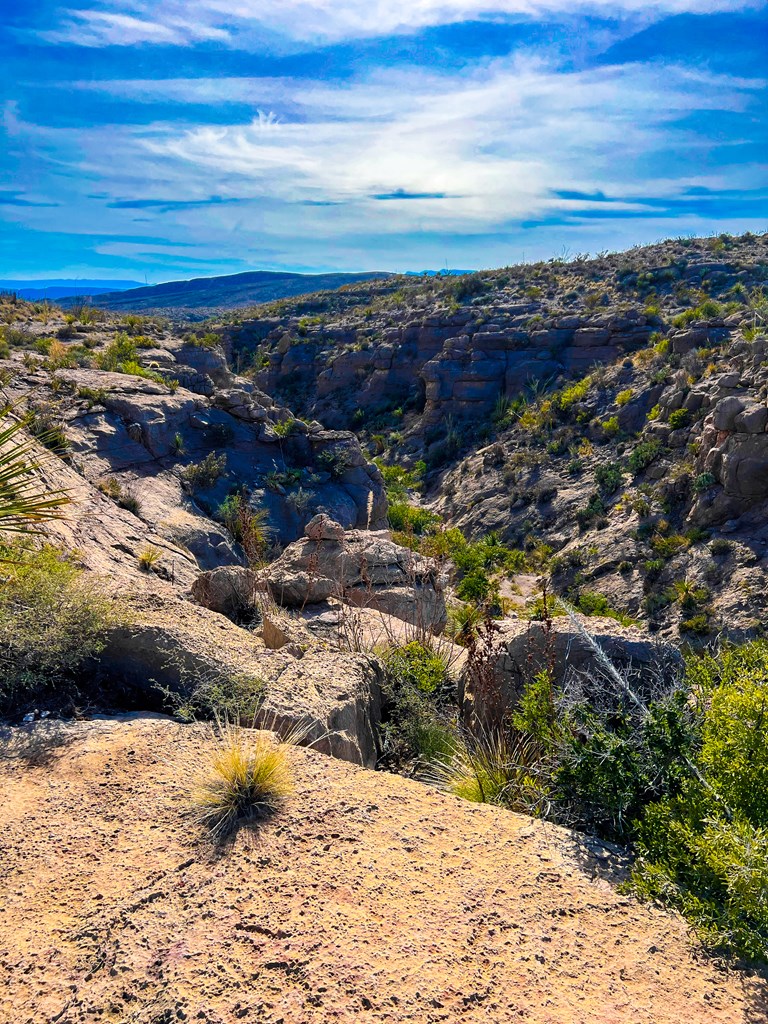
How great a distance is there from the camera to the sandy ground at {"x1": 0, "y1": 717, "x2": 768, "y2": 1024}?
7.63ft

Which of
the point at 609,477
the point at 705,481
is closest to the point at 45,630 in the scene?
the point at 705,481

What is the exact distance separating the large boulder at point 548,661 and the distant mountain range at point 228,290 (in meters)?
109

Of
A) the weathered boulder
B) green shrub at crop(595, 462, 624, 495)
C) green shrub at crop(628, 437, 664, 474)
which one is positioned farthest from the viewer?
green shrub at crop(595, 462, 624, 495)

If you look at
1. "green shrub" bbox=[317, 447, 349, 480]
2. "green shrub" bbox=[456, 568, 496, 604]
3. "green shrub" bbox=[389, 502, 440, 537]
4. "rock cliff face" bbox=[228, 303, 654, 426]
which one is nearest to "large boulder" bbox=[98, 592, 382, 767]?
"green shrub" bbox=[456, 568, 496, 604]

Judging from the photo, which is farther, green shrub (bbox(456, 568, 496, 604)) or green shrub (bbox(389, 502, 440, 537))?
green shrub (bbox(389, 502, 440, 537))

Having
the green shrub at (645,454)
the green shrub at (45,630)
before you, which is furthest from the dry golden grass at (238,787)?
the green shrub at (645,454)

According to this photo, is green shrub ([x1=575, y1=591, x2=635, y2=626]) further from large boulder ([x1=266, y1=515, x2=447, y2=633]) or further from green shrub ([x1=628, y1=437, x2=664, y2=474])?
large boulder ([x1=266, y1=515, x2=447, y2=633])

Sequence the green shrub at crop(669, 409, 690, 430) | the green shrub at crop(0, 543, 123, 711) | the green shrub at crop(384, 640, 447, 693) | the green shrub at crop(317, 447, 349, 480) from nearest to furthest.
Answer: the green shrub at crop(0, 543, 123, 711) < the green shrub at crop(384, 640, 447, 693) < the green shrub at crop(317, 447, 349, 480) < the green shrub at crop(669, 409, 690, 430)

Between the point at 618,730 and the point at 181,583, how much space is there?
693cm

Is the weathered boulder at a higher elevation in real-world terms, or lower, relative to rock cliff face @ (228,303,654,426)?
lower

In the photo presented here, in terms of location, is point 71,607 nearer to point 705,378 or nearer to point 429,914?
point 429,914

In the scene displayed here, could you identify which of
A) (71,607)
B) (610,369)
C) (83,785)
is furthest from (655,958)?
(610,369)

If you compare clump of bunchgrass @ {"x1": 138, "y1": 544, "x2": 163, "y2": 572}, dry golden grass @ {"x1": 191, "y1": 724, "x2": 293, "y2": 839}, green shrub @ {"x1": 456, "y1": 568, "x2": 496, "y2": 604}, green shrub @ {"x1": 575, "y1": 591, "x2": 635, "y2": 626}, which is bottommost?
green shrub @ {"x1": 575, "y1": 591, "x2": 635, "y2": 626}

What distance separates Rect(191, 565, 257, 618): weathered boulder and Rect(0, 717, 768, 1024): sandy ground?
3598mm
